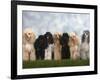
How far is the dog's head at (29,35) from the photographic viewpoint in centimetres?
180

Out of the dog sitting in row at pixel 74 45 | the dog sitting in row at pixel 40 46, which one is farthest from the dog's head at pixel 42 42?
the dog sitting in row at pixel 74 45

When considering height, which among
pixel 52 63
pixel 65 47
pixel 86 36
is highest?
pixel 86 36

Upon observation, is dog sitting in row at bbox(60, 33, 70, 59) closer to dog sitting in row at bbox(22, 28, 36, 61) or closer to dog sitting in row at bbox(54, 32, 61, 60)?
dog sitting in row at bbox(54, 32, 61, 60)

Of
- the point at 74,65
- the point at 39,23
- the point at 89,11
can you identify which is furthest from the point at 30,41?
the point at 89,11

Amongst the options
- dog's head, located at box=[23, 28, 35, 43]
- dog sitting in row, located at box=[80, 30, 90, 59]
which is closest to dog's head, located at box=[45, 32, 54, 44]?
dog's head, located at box=[23, 28, 35, 43]

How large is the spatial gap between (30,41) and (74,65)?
1.51 feet

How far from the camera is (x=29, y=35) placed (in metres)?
1.82

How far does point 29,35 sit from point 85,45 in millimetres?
538

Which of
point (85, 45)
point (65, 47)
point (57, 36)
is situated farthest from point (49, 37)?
point (85, 45)

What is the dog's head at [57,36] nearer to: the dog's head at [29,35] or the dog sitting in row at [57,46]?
the dog sitting in row at [57,46]

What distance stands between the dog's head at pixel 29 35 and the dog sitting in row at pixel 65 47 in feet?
0.86

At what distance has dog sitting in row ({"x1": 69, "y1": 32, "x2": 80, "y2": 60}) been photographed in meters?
1.95

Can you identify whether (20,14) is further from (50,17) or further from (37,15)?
(50,17)

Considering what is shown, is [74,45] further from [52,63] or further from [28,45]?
[28,45]
